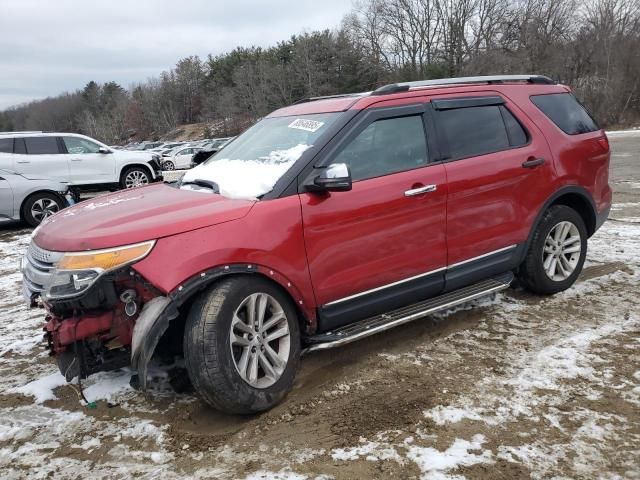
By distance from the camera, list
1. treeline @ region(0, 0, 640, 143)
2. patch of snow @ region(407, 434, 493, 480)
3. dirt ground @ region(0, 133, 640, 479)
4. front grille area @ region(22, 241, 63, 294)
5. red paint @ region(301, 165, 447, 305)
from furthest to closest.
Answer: treeline @ region(0, 0, 640, 143) → red paint @ region(301, 165, 447, 305) → front grille area @ region(22, 241, 63, 294) → dirt ground @ region(0, 133, 640, 479) → patch of snow @ region(407, 434, 493, 480)

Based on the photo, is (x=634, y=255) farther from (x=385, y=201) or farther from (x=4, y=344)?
(x=4, y=344)

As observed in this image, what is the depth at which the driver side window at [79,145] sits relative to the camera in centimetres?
1145

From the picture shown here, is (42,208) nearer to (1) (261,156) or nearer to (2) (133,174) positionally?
(2) (133,174)

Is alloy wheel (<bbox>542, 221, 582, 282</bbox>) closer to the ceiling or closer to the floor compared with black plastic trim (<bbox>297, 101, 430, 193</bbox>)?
closer to the floor

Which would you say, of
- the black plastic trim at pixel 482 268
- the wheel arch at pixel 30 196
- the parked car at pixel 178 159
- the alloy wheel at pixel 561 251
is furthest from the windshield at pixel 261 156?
the parked car at pixel 178 159

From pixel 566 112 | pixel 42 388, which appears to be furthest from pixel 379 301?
pixel 566 112

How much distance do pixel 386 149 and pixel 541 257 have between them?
188 cm

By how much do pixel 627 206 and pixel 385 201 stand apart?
6.82 m

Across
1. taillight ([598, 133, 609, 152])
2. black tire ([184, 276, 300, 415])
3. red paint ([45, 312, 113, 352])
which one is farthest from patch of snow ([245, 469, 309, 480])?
taillight ([598, 133, 609, 152])

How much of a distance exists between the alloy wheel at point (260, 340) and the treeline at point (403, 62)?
40165 mm

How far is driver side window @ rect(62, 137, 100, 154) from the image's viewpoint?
1145 centimetres

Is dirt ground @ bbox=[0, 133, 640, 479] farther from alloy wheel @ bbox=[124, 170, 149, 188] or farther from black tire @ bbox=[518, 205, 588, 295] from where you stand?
alloy wheel @ bbox=[124, 170, 149, 188]

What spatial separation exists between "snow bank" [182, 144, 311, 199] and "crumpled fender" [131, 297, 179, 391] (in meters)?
0.84

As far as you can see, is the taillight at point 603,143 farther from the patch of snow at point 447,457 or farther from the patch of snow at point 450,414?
the patch of snow at point 447,457
